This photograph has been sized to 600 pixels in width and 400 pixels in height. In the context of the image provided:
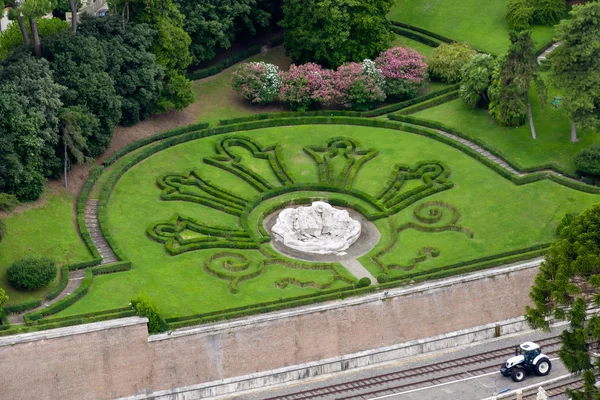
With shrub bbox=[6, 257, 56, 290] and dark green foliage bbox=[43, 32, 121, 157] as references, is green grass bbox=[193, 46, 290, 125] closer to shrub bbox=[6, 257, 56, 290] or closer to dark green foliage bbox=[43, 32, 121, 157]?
dark green foliage bbox=[43, 32, 121, 157]

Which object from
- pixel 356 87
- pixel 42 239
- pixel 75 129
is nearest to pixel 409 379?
pixel 42 239

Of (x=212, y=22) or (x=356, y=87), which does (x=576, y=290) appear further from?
(x=212, y=22)

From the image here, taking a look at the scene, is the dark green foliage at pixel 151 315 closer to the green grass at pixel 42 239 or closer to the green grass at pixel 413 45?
the green grass at pixel 42 239

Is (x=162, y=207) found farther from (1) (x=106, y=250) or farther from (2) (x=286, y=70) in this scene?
(2) (x=286, y=70)

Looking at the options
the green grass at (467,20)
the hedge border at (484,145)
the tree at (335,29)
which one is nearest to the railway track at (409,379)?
the hedge border at (484,145)

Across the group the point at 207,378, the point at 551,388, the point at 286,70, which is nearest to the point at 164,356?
the point at 207,378

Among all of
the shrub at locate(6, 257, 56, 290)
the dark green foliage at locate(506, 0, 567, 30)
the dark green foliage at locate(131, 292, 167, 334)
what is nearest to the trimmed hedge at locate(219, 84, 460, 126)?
the dark green foliage at locate(506, 0, 567, 30)

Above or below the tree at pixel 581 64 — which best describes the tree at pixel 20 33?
above
